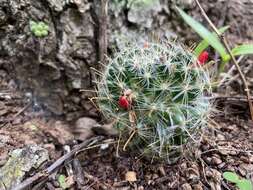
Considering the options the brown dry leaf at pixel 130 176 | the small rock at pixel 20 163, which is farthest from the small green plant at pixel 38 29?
the brown dry leaf at pixel 130 176

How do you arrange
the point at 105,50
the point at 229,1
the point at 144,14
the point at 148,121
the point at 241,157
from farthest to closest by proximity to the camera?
the point at 229,1 < the point at 144,14 < the point at 105,50 < the point at 241,157 < the point at 148,121

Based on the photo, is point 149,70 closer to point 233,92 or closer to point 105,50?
point 105,50

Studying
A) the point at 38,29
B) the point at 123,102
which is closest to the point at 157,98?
the point at 123,102

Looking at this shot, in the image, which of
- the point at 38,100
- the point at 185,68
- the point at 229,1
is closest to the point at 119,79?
the point at 185,68

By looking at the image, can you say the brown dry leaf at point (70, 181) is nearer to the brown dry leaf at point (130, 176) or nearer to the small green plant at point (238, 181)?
the brown dry leaf at point (130, 176)

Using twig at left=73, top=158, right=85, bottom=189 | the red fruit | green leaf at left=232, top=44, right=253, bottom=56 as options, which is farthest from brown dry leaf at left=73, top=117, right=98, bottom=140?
green leaf at left=232, top=44, right=253, bottom=56

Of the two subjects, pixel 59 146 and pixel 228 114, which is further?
pixel 228 114

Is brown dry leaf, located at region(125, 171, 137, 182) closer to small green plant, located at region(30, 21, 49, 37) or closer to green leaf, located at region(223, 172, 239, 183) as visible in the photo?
green leaf, located at region(223, 172, 239, 183)
